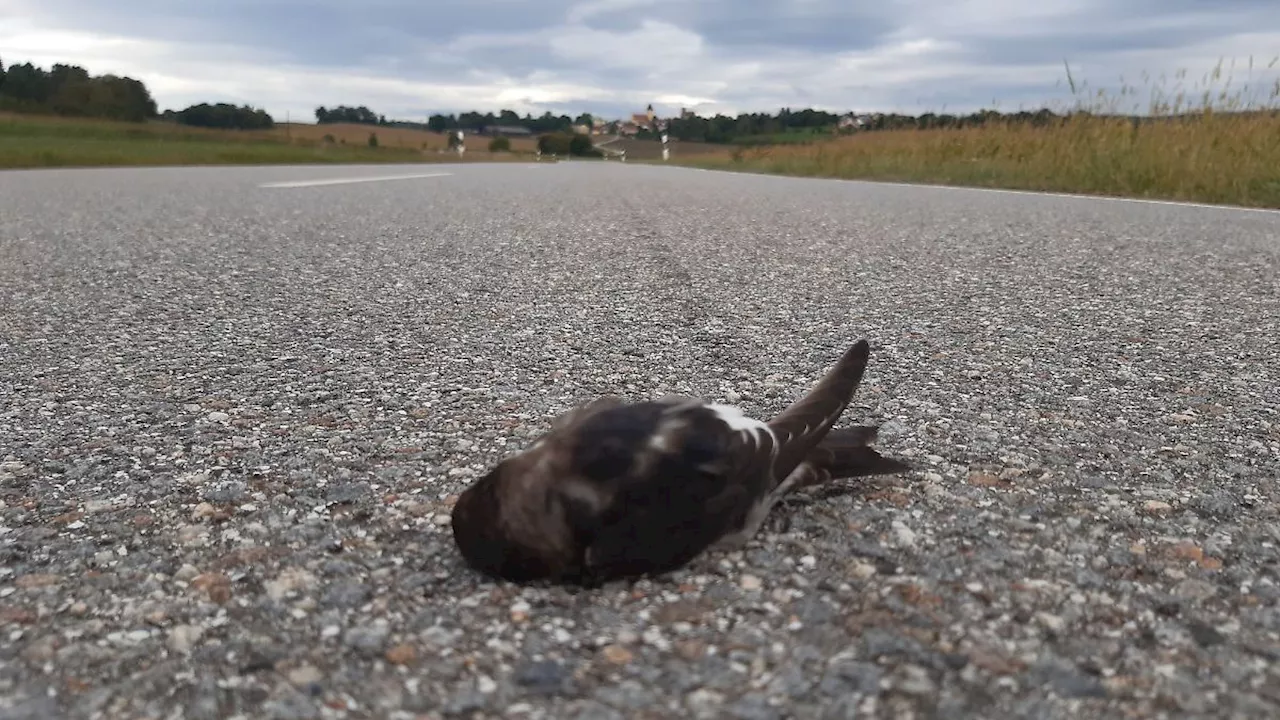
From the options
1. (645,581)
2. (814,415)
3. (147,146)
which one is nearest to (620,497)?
(645,581)

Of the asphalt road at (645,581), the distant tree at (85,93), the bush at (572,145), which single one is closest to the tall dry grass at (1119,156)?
the asphalt road at (645,581)

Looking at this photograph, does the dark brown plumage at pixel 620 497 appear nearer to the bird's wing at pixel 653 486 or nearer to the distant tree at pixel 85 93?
the bird's wing at pixel 653 486

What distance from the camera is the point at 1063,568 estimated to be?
5.43ft

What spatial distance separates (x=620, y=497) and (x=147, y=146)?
97.1ft

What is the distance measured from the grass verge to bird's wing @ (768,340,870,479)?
18742 mm

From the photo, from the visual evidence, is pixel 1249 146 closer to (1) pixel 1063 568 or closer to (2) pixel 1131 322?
(2) pixel 1131 322

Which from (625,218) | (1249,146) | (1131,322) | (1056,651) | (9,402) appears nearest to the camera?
(1056,651)

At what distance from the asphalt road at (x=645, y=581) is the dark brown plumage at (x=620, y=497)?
0.06m

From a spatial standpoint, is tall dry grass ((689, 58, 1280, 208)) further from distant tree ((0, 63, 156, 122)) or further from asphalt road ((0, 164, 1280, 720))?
distant tree ((0, 63, 156, 122))

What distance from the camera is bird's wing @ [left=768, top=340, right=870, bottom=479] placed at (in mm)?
1808

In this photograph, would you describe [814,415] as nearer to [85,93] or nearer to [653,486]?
[653,486]

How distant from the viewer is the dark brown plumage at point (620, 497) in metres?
1.50

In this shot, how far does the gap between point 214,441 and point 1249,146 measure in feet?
38.4

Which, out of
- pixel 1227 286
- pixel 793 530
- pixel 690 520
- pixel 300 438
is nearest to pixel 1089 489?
pixel 793 530
